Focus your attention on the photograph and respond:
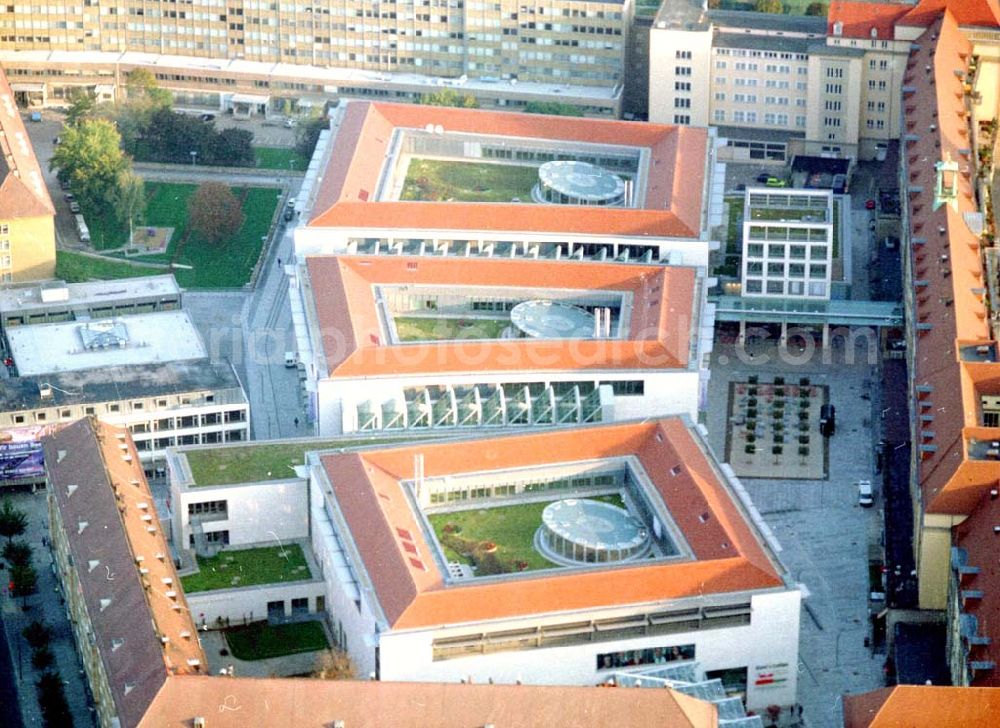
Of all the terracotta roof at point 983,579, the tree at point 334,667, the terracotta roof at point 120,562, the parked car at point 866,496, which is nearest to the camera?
the terracotta roof at point 120,562

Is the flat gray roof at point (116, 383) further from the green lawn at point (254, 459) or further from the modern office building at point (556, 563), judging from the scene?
the modern office building at point (556, 563)

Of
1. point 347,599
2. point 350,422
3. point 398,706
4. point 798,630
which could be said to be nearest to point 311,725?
point 398,706

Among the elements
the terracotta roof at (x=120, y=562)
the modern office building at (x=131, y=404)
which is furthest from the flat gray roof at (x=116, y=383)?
the terracotta roof at (x=120, y=562)

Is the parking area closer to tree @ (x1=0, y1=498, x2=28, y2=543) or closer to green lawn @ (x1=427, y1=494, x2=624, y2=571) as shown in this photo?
green lawn @ (x1=427, y1=494, x2=624, y2=571)

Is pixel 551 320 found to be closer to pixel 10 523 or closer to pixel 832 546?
pixel 832 546

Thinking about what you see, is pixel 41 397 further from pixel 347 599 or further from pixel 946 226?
pixel 946 226
